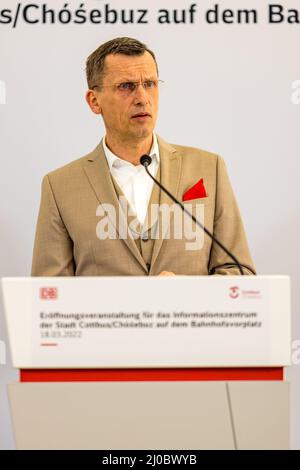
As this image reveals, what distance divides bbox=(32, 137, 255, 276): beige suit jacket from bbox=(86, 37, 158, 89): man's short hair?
1.15 feet

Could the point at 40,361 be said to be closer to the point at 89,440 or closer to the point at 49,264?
the point at 89,440

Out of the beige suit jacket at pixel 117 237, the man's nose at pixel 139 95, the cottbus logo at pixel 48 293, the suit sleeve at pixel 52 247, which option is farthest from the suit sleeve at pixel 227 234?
the cottbus logo at pixel 48 293

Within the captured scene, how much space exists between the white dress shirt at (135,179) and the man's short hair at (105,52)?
34 cm

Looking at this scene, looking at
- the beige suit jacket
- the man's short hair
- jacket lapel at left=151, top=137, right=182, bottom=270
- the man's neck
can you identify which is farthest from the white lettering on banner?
the man's short hair

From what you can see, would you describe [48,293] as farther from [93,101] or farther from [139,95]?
[93,101]

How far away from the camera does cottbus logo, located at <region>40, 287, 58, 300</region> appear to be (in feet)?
6.41

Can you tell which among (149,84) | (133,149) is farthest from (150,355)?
(149,84)

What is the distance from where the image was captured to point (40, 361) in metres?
1.96

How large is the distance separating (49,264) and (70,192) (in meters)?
0.31

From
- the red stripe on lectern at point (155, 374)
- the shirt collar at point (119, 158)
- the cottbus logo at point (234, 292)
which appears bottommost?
the red stripe on lectern at point (155, 374)

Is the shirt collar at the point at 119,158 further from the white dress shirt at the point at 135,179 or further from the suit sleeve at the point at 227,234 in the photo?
the suit sleeve at the point at 227,234

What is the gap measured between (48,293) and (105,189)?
4.50 ft

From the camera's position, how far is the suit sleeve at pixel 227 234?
3.13m

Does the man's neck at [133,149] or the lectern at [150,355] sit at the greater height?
the man's neck at [133,149]
